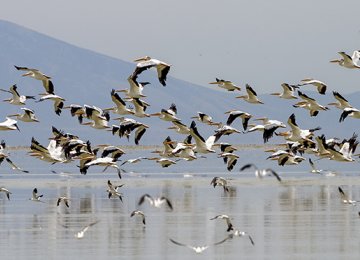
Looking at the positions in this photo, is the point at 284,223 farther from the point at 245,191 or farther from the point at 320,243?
the point at 245,191

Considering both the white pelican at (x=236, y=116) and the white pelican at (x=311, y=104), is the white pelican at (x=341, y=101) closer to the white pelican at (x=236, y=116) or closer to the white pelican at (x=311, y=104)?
the white pelican at (x=311, y=104)

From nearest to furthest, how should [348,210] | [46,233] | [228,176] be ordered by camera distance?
[46,233] → [348,210] → [228,176]

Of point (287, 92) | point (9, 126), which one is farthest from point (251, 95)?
point (9, 126)

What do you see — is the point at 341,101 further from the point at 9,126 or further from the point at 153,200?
the point at 153,200

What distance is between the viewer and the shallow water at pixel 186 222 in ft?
80.6

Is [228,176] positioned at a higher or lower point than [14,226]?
higher

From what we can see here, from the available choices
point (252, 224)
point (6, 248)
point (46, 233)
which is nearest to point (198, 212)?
point (252, 224)

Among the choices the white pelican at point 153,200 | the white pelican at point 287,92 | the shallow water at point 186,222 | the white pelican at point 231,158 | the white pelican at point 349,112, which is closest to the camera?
the white pelican at point 153,200

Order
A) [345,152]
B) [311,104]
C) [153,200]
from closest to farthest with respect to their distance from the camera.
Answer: [153,200]
[311,104]
[345,152]

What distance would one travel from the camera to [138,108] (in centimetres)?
2884

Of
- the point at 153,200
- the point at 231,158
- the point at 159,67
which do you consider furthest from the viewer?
the point at 231,158

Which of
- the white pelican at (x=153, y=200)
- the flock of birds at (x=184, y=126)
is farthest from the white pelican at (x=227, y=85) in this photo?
the white pelican at (x=153, y=200)

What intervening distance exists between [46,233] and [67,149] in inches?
107

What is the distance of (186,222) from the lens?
30.0 meters
